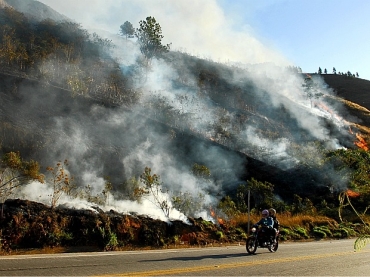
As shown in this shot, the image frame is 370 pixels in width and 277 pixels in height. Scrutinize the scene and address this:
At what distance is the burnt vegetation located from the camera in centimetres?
1302

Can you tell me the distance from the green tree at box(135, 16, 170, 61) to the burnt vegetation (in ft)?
3.40

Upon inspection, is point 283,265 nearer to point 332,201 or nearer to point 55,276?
point 55,276

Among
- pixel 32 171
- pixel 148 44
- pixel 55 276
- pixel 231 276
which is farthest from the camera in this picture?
pixel 148 44

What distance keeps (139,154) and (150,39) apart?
31.2 m

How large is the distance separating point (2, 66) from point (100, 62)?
2451cm

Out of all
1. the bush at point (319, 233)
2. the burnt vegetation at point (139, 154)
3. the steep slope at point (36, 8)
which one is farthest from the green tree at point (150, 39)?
the steep slope at point (36, 8)

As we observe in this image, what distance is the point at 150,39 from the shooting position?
65.3m

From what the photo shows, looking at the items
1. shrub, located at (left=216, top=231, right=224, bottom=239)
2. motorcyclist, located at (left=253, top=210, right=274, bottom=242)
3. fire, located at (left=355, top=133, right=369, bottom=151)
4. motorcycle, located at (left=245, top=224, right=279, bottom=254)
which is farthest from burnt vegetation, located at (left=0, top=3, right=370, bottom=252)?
motorcycle, located at (left=245, top=224, right=279, bottom=254)

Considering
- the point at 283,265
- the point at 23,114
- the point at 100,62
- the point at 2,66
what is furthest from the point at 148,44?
the point at 283,265

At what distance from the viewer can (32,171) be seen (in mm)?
18328

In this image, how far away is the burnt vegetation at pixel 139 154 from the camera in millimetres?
13016

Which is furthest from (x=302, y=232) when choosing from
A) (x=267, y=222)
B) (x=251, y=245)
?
(x=251, y=245)

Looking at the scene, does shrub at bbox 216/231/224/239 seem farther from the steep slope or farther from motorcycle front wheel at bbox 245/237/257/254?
the steep slope

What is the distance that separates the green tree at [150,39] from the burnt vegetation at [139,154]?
1038 mm
